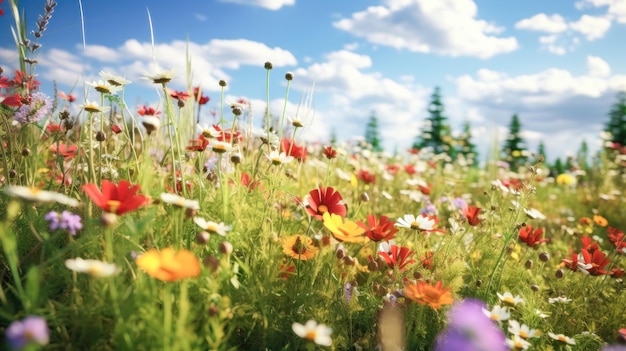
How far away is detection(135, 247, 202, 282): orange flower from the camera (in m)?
0.95

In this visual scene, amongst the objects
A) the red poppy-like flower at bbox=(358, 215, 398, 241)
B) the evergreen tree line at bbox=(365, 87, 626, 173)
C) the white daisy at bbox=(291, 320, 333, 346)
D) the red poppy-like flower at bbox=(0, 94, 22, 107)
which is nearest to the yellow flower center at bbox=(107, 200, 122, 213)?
the white daisy at bbox=(291, 320, 333, 346)

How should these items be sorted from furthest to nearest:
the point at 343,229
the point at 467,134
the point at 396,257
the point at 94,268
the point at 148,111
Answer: the point at 467,134
the point at 148,111
the point at 396,257
the point at 343,229
the point at 94,268

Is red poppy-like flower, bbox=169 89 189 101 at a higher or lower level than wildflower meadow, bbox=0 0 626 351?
higher

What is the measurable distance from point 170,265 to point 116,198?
0.34 metres

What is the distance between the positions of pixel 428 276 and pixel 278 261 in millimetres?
590

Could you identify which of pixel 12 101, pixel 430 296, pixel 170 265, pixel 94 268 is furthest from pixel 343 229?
pixel 12 101

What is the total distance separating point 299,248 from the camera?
5.06 ft

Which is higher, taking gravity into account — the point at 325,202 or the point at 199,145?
the point at 199,145

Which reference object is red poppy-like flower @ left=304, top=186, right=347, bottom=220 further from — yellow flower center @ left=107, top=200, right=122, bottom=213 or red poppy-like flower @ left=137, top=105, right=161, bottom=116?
red poppy-like flower @ left=137, top=105, right=161, bottom=116

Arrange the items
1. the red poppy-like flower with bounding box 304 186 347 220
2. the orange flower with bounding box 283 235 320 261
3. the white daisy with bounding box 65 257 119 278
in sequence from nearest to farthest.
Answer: the white daisy with bounding box 65 257 119 278 → the orange flower with bounding box 283 235 320 261 → the red poppy-like flower with bounding box 304 186 347 220

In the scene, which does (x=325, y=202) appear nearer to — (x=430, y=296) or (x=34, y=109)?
(x=430, y=296)

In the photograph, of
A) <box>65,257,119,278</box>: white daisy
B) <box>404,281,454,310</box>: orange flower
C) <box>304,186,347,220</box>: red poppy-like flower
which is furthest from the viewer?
<box>304,186,347,220</box>: red poppy-like flower

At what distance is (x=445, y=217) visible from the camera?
3.46m

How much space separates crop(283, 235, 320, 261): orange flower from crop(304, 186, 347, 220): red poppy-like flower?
12 cm
